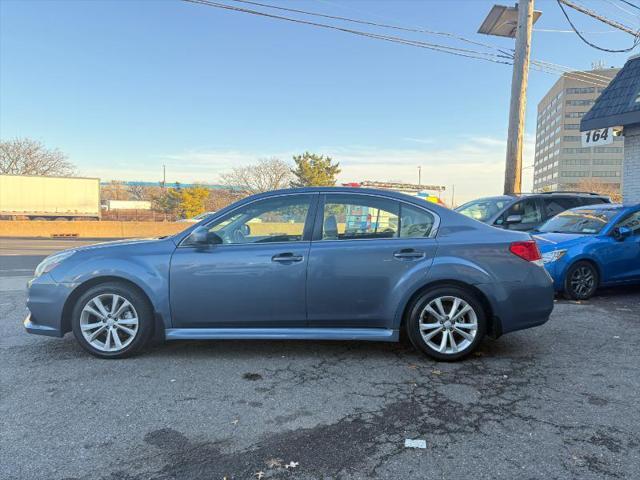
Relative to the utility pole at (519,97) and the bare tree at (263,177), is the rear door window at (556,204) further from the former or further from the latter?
the bare tree at (263,177)

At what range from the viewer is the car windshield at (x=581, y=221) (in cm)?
738

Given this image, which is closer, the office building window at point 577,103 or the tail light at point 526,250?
the tail light at point 526,250

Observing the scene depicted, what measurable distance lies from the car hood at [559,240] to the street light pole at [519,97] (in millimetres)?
4186

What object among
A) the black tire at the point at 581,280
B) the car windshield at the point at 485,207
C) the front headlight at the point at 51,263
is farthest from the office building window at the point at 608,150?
the front headlight at the point at 51,263

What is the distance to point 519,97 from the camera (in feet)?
36.6

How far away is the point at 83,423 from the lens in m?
3.03

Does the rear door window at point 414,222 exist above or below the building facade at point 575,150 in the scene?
below

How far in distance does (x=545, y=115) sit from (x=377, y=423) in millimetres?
157287

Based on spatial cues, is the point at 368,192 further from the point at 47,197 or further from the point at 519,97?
the point at 47,197

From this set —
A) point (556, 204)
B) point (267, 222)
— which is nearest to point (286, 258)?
point (267, 222)

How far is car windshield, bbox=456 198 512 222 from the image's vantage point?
9.68 metres

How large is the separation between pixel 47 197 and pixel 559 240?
3355 centimetres

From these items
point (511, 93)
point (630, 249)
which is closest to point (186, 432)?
point (630, 249)

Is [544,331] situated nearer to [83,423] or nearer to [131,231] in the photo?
[83,423]
